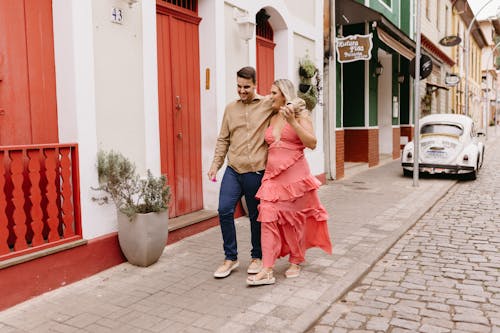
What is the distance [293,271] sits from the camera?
469cm

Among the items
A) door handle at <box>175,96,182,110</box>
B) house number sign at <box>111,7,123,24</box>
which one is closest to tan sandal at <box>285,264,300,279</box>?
door handle at <box>175,96,182,110</box>

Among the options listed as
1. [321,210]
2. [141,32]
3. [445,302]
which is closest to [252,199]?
[321,210]

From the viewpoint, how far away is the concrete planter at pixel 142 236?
4.76 m

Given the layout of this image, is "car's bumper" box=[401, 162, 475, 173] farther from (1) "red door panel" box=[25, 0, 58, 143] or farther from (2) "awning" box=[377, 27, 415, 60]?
(1) "red door panel" box=[25, 0, 58, 143]

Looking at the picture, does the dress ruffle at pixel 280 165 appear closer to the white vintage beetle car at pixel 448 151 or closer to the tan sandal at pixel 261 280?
the tan sandal at pixel 261 280

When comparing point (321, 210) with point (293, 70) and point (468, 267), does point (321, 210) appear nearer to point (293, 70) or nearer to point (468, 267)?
point (468, 267)

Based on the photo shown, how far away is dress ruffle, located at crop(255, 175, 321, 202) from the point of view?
14.5 ft

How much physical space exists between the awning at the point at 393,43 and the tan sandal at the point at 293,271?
870 cm

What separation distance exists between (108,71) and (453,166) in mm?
8699

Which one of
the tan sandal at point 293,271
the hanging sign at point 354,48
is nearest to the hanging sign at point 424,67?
the hanging sign at point 354,48

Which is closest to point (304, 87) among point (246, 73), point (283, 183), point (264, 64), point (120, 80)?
point (264, 64)

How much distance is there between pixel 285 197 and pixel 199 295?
1.11 metres

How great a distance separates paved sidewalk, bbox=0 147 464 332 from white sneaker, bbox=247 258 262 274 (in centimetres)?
10

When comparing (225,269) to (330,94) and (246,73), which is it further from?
(330,94)
